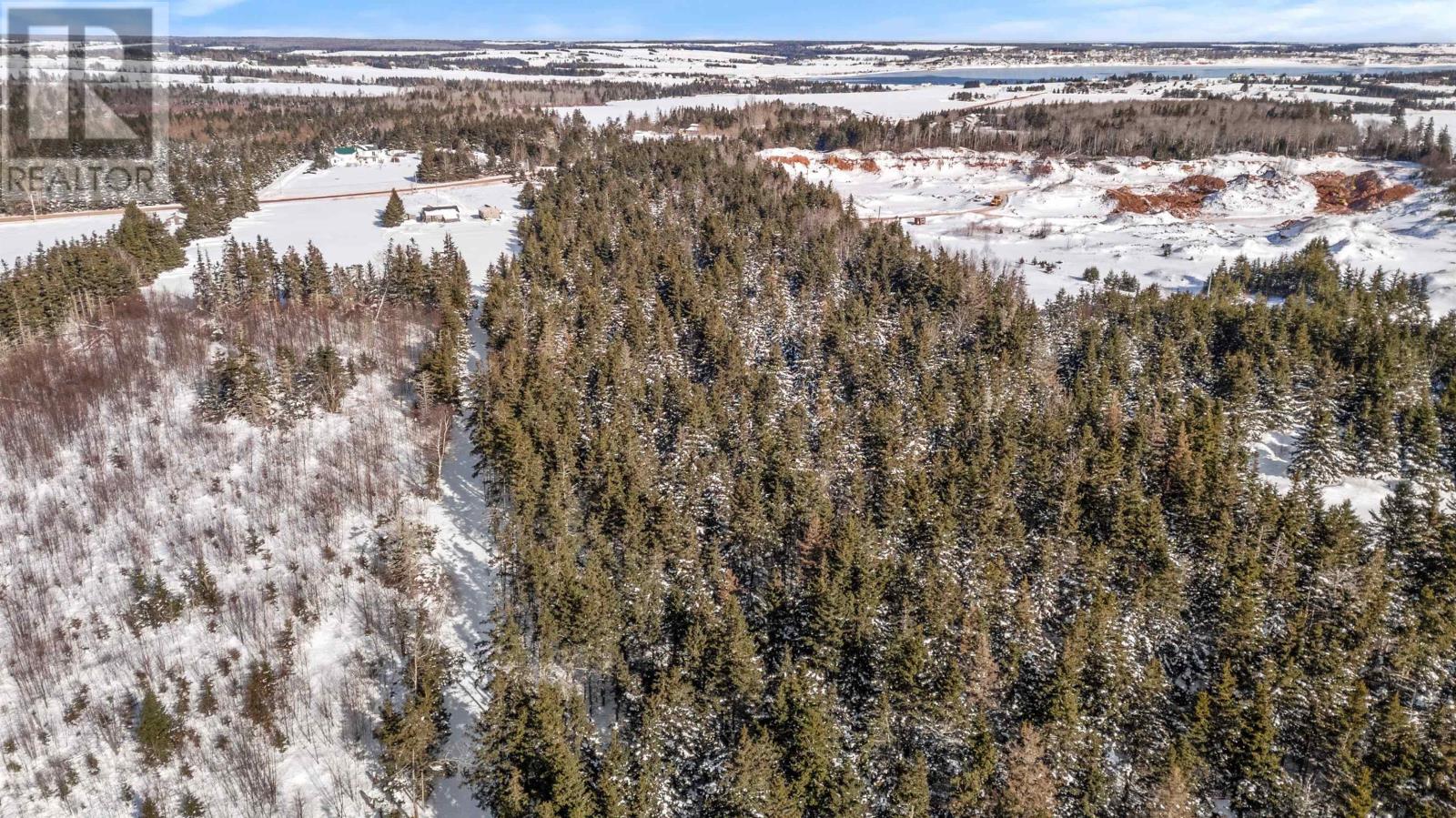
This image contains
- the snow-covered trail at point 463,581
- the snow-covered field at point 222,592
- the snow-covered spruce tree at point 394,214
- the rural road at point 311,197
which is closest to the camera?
the snow-covered field at point 222,592

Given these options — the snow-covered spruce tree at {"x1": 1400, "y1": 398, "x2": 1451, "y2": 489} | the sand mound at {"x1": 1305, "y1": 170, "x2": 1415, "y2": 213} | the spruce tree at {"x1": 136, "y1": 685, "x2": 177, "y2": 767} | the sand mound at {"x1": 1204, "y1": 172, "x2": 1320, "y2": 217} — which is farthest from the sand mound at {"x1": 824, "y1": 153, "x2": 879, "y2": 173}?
the spruce tree at {"x1": 136, "y1": 685, "x2": 177, "y2": 767}

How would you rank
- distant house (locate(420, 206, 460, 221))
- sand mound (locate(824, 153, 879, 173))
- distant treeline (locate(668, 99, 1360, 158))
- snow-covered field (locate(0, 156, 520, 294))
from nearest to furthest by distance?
snow-covered field (locate(0, 156, 520, 294)) < distant house (locate(420, 206, 460, 221)) < sand mound (locate(824, 153, 879, 173)) < distant treeline (locate(668, 99, 1360, 158))

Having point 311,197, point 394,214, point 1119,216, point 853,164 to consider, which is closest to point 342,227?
point 394,214

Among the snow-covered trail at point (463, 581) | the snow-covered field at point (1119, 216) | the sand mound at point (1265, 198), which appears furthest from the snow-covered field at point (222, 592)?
the sand mound at point (1265, 198)

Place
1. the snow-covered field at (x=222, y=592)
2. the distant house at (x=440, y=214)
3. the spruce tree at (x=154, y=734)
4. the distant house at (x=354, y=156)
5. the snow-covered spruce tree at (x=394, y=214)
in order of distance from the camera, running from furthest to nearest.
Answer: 1. the distant house at (x=354, y=156)
2. the distant house at (x=440, y=214)
3. the snow-covered spruce tree at (x=394, y=214)
4. the snow-covered field at (x=222, y=592)
5. the spruce tree at (x=154, y=734)

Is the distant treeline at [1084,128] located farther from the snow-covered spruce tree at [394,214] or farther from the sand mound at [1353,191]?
the snow-covered spruce tree at [394,214]

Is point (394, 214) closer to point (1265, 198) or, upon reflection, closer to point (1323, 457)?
point (1323, 457)

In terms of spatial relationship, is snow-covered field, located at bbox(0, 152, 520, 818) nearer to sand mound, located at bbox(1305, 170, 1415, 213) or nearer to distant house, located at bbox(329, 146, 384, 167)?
distant house, located at bbox(329, 146, 384, 167)
